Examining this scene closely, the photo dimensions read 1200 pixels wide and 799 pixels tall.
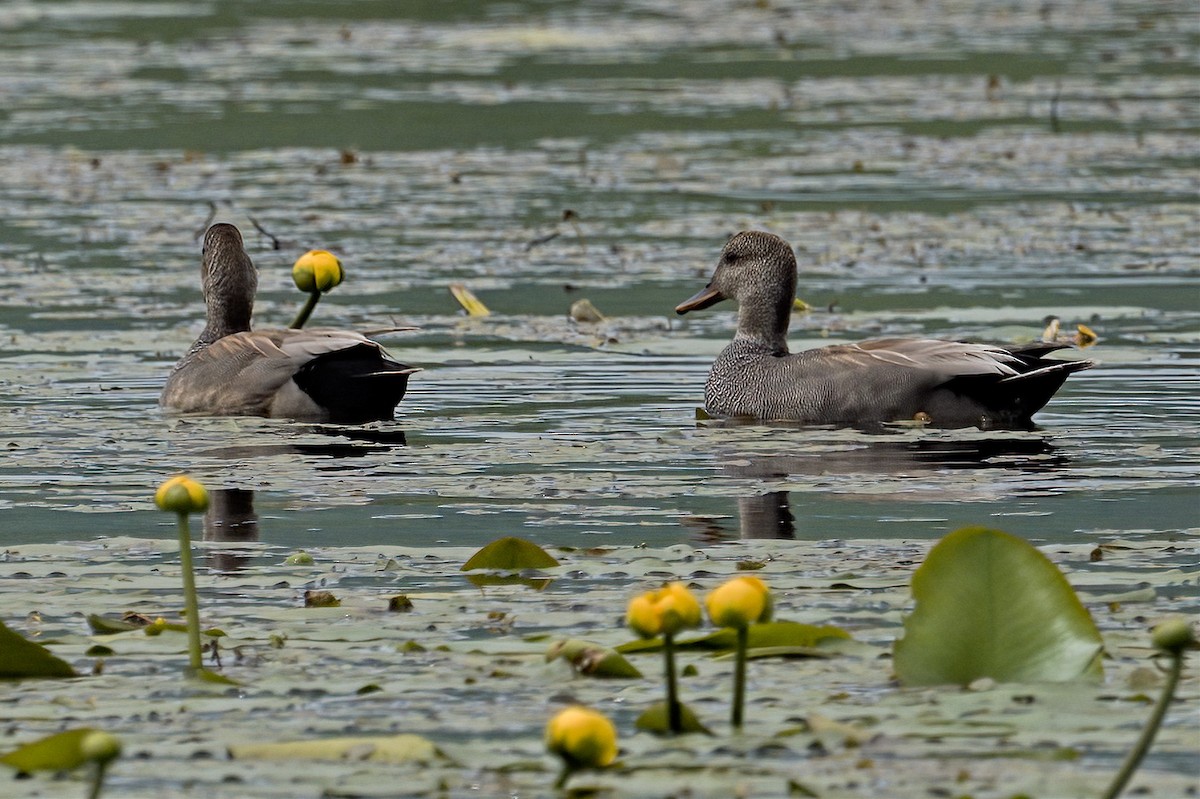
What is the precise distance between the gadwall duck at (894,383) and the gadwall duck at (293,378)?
150 centimetres

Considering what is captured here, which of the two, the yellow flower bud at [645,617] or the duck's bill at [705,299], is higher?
the duck's bill at [705,299]

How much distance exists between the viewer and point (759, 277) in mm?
10906

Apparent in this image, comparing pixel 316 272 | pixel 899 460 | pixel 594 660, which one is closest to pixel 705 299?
pixel 316 272

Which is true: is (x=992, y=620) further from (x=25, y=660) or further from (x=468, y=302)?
(x=468, y=302)

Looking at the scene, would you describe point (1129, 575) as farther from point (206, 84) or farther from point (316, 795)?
point (206, 84)

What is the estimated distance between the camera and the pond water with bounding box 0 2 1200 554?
8.17 metres

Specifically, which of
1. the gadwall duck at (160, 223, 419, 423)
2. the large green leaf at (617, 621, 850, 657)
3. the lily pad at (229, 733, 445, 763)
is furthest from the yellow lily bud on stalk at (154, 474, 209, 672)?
the gadwall duck at (160, 223, 419, 423)

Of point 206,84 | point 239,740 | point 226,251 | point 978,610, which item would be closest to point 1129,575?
point 978,610

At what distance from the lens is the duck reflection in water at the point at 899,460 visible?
27.8 ft

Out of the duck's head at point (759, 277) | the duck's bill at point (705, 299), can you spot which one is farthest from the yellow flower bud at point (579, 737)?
the duck's bill at point (705, 299)

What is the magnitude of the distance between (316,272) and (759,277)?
2205mm

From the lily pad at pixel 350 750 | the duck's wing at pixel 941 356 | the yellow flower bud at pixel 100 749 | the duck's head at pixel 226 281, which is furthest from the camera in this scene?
the duck's head at pixel 226 281

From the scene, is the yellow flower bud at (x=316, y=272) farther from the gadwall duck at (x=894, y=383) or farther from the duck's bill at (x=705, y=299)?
the duck's bill at (x=705, y=299)

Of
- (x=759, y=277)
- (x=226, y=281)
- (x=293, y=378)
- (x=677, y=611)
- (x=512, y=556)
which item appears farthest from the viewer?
(x=226, y=281)
